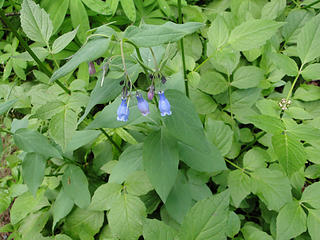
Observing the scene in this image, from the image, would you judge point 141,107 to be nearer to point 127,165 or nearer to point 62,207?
point 127,165

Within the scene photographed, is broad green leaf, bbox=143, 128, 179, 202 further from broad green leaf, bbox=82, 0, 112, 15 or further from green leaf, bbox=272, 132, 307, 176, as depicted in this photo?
broad green leaf, bbox=82, 0, 112, 15

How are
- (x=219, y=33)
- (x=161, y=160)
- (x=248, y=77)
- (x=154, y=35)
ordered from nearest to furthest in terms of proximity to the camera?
(x=154, y=35), (x=161, y=160), (x=219, y=33), (x=248, y=77)

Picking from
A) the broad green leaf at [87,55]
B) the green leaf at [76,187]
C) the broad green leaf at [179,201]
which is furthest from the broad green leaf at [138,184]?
the broad green leaf at [87,55]

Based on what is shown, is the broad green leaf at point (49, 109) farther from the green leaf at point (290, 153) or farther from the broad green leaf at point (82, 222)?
the green leaf at point (290, 153)

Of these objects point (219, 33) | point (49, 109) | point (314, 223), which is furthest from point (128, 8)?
point (314, 223)

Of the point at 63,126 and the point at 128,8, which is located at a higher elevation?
the point at 128,8

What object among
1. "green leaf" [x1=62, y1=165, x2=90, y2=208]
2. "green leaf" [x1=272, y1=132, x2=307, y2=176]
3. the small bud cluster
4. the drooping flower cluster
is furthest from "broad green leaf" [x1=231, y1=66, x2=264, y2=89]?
"green leaf" [x1=62, y1=165, x2=90, y2=208]

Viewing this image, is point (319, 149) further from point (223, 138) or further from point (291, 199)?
point (223, 138)
